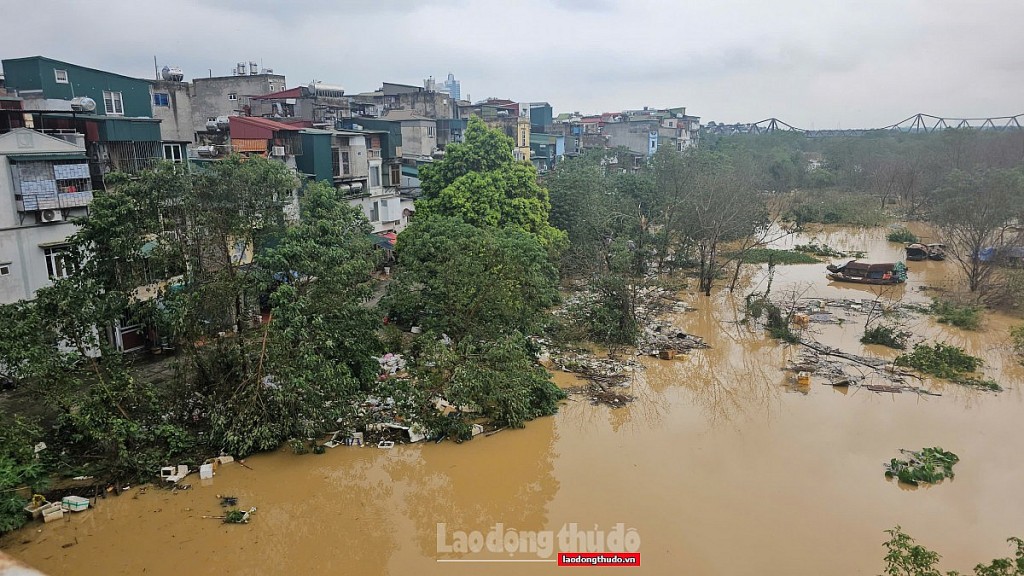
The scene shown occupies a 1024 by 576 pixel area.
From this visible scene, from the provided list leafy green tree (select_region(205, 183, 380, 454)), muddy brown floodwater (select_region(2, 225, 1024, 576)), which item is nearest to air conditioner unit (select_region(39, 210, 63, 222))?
leafy green tree (select_region(205, 183, 380, 454))


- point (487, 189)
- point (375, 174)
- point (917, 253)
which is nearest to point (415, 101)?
point (375, 174)

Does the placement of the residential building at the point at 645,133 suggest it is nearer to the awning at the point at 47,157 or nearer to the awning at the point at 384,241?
the awning at the point at 384,241

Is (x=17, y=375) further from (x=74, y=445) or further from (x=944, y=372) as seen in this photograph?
(x=944, y=372)

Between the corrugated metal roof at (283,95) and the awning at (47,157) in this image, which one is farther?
the corrugated metal roof at (283,95)

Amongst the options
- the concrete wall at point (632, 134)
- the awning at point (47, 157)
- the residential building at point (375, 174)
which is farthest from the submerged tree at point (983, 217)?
the concrete wall at point (632, 134)

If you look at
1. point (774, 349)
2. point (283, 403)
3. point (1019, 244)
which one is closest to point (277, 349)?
point (283, 403)

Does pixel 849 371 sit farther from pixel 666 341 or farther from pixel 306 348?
pixel 306 348
